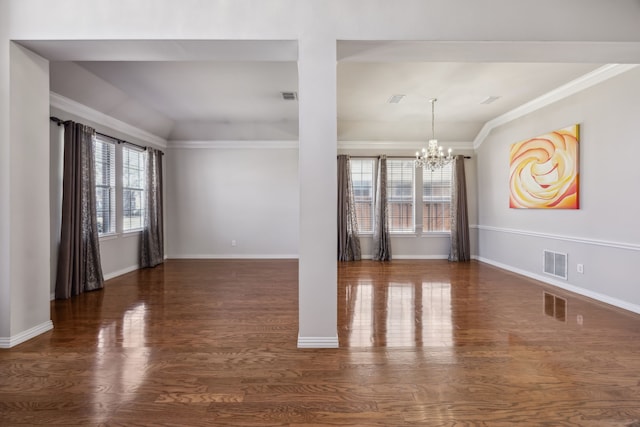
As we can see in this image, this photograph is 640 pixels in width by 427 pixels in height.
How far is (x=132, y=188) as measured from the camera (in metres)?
5.96

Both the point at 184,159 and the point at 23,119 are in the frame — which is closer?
the point at 23,119

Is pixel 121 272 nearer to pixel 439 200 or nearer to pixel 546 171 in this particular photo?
pixel 439 200

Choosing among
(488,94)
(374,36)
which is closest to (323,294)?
(374,36)

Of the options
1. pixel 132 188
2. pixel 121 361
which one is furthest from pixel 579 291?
pixel 132 188

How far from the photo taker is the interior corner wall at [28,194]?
274cm

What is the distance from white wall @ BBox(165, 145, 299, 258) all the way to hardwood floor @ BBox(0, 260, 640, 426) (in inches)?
121

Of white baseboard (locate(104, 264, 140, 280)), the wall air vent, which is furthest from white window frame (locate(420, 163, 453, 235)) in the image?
white baseboard (locate(104, 264, 140, 280))

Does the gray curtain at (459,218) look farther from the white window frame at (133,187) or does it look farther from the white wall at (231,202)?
the white window frame at (133,187)

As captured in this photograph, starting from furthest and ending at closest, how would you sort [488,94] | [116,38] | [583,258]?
[488,94], [583,258], [116,38]

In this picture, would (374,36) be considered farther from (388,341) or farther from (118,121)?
(118,121)

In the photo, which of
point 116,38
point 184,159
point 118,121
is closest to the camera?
point 116,38

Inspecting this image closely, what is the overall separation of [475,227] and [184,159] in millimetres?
6661

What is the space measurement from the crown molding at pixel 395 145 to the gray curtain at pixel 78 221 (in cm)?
474

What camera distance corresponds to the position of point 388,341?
2.82m
